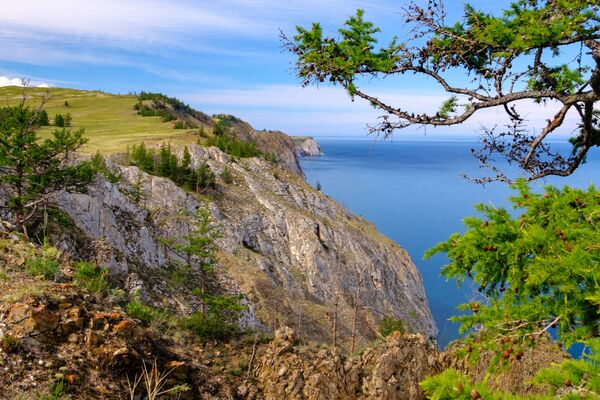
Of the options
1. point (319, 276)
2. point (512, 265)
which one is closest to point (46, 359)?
point (512, 265)

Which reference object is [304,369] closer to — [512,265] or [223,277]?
[512,265]

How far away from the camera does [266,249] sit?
144 ft

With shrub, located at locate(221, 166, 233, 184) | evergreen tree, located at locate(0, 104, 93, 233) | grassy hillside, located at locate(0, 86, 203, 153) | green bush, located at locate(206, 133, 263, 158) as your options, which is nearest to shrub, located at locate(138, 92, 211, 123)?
grassy hillside, located at locate(0, 86, 203, 153)

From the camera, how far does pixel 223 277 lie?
3362 cm

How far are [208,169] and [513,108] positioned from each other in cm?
4079

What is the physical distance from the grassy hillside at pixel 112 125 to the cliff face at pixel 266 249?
7914mm

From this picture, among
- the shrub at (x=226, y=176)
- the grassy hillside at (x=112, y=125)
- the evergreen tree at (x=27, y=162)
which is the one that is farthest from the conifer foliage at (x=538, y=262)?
the shrub at (x=226, y=176)

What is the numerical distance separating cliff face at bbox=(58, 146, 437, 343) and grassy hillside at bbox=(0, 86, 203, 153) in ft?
26.0

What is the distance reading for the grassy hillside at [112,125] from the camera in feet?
168

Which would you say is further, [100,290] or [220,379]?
[220,379]

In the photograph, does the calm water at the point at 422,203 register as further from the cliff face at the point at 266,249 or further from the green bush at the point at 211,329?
the green bush at the point at 211,329

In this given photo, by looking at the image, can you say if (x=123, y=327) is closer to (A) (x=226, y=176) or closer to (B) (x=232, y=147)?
(A) (x=226, y=176)

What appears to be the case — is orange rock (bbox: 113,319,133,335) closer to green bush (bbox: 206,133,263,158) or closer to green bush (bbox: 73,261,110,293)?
green bush (bbox: 73,261,110,293)

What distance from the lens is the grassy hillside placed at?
5128 centimetres
